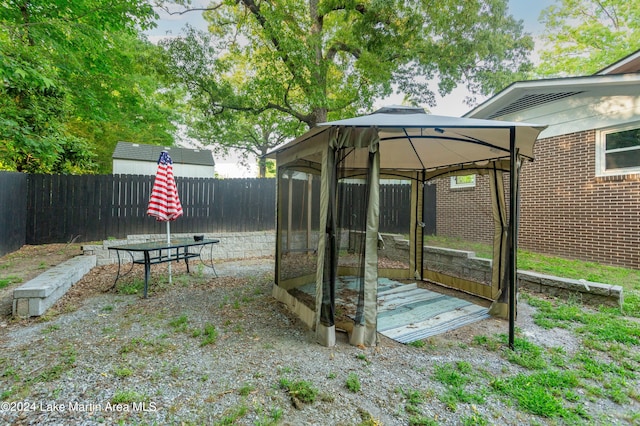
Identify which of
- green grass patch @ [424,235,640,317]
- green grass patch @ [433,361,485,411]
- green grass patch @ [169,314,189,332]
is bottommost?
green grass patch @ [433,361,485,411]

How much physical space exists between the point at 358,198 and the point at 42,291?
3682mm

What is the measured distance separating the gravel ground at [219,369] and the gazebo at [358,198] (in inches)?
15.0

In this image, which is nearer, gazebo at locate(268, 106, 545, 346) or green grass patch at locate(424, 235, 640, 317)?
gazebo at locate(268, 106, 545, 346)

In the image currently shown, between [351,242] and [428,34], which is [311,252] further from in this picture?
[428,34]

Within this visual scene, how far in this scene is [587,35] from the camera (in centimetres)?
1368

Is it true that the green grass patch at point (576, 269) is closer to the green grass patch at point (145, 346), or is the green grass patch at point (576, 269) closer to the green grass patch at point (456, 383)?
the green grass patch at point (456, 383)

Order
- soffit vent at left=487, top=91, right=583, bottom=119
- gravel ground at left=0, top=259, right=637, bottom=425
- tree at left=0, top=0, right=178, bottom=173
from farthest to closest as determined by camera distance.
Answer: soffit vent at left=487, top=91, right=583, bottom=119, tree at left=0, top=0, right=178, bottom=173, gravel ground at left=0, top=259, right=637, bottom=425

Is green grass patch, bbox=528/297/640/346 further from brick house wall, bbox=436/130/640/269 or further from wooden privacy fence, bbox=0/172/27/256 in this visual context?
wooden privacy fence, bbox=0/172/27/256

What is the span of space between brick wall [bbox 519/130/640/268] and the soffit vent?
0.85m

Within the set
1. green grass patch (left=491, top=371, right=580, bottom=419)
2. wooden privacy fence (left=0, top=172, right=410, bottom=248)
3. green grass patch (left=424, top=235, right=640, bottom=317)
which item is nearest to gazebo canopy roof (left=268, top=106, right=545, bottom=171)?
green grass patch (left=424, top=235, right=640, bottom=317)

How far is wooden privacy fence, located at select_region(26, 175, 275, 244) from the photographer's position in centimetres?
623

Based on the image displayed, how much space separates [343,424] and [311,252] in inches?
72.0

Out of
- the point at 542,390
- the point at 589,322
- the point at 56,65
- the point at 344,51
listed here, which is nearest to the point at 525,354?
the point at 542,390

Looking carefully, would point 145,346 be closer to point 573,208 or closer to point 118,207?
point 118,207
